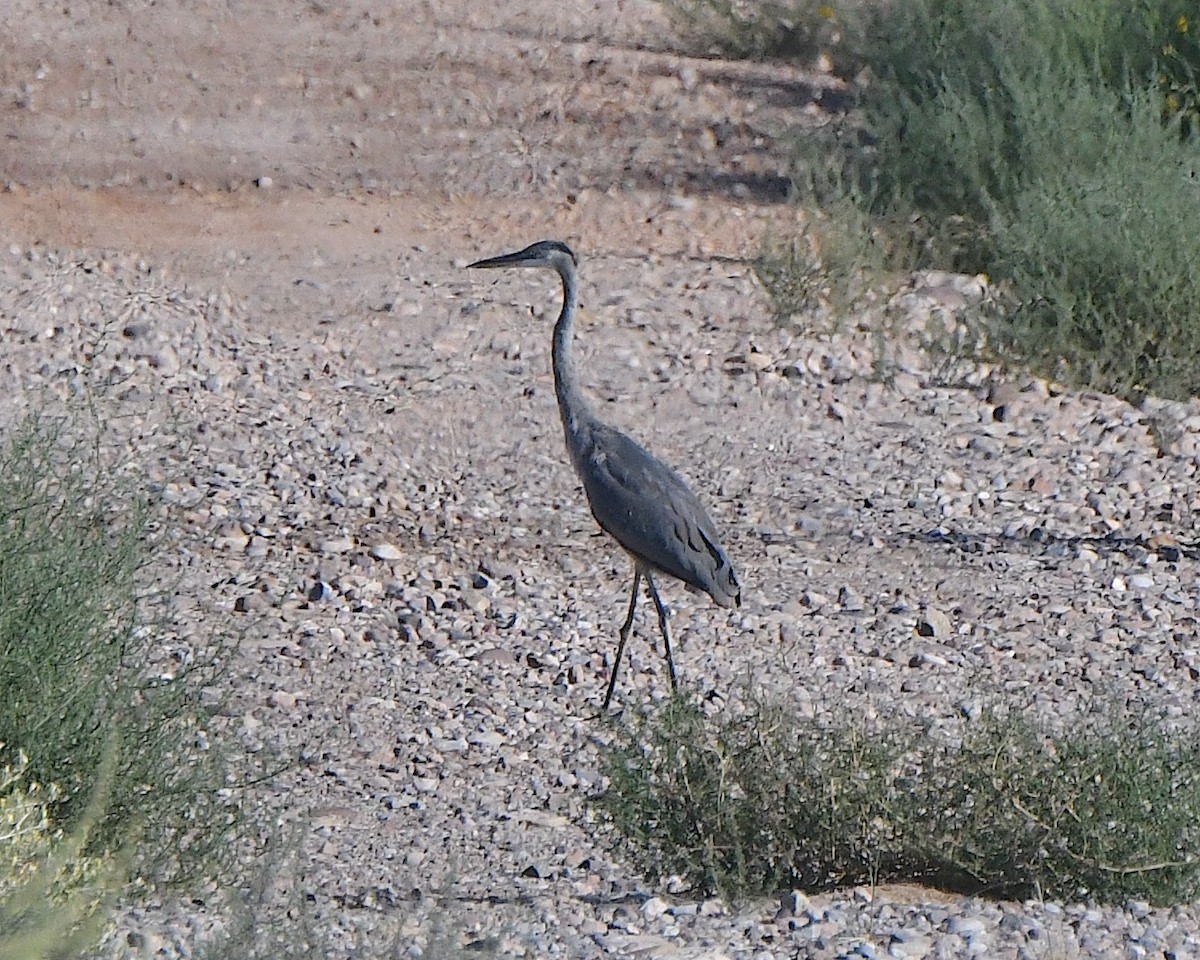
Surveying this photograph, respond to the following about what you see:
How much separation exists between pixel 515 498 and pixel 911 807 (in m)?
3.31

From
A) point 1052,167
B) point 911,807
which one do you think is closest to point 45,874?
point 911,807

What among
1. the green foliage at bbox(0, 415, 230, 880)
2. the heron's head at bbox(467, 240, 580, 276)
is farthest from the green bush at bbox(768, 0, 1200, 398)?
the green foliage at bbox(0, 415, 230, 880)

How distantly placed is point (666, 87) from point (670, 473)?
8.54 metres

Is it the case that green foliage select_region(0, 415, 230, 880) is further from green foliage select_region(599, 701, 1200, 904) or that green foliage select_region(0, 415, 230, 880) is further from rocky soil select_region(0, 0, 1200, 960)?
green foliage select_region(599, 701, 1200, 904)

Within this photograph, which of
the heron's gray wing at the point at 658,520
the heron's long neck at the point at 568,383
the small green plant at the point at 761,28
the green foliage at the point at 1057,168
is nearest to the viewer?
the heron's gray wing at the point at 658,520

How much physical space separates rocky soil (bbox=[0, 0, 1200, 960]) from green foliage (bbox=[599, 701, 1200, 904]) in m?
0.09

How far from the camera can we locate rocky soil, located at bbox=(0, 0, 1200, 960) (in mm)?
4852

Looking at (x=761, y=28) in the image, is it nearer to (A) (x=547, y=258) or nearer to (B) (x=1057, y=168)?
(B) (x=1057, y=168)

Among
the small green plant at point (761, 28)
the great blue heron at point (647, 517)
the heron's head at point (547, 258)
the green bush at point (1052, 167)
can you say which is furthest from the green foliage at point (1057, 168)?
the great blue heron at point (647, 517)

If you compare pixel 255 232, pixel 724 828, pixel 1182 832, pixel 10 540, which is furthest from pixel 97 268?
pixel 1182 832

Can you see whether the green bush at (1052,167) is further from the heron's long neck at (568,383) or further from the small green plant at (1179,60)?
the heron's long neck at (568,383)

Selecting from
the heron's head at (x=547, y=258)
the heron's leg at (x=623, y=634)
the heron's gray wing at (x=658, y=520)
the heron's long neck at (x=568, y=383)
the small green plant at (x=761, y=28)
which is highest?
the heron's head at (x=547, y=258)

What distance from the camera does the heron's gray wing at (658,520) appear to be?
6.05 meters

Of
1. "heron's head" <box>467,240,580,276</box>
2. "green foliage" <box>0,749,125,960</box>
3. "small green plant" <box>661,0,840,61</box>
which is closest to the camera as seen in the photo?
"green foliage" <box>0,749,125,960</box>
